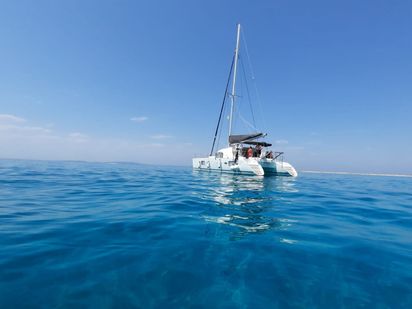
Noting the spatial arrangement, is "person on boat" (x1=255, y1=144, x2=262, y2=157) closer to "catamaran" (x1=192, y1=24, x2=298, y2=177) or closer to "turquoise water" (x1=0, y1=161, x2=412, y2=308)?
"catamaran" (x1=192, y1=24, x2=298, y2=177)

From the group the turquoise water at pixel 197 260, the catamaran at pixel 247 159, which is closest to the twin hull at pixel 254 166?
the catamaran at pixel 247 159

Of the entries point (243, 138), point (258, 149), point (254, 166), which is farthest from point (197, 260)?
point (258, 149)

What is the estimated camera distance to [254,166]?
19.9 metres

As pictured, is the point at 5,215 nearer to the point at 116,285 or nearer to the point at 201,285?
the point at 116,285

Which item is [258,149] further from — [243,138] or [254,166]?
[254,166]

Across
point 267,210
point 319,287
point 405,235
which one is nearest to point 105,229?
point 319,287

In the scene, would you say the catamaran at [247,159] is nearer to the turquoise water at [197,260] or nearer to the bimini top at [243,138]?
→ the bimini top at [243,138]

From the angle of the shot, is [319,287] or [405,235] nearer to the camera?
[319,287]

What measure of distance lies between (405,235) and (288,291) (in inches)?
175

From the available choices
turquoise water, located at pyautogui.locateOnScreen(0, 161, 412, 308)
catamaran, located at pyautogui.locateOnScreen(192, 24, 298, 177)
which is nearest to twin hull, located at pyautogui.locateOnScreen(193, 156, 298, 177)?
catamaran, located at pyautogui.locateOnScreen(192, 24, 298, 177)

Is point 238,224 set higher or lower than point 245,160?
lower

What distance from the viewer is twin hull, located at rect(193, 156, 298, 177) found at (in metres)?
20.1

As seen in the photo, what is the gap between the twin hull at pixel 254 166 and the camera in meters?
20.1

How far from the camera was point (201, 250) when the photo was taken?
12.4 ft
